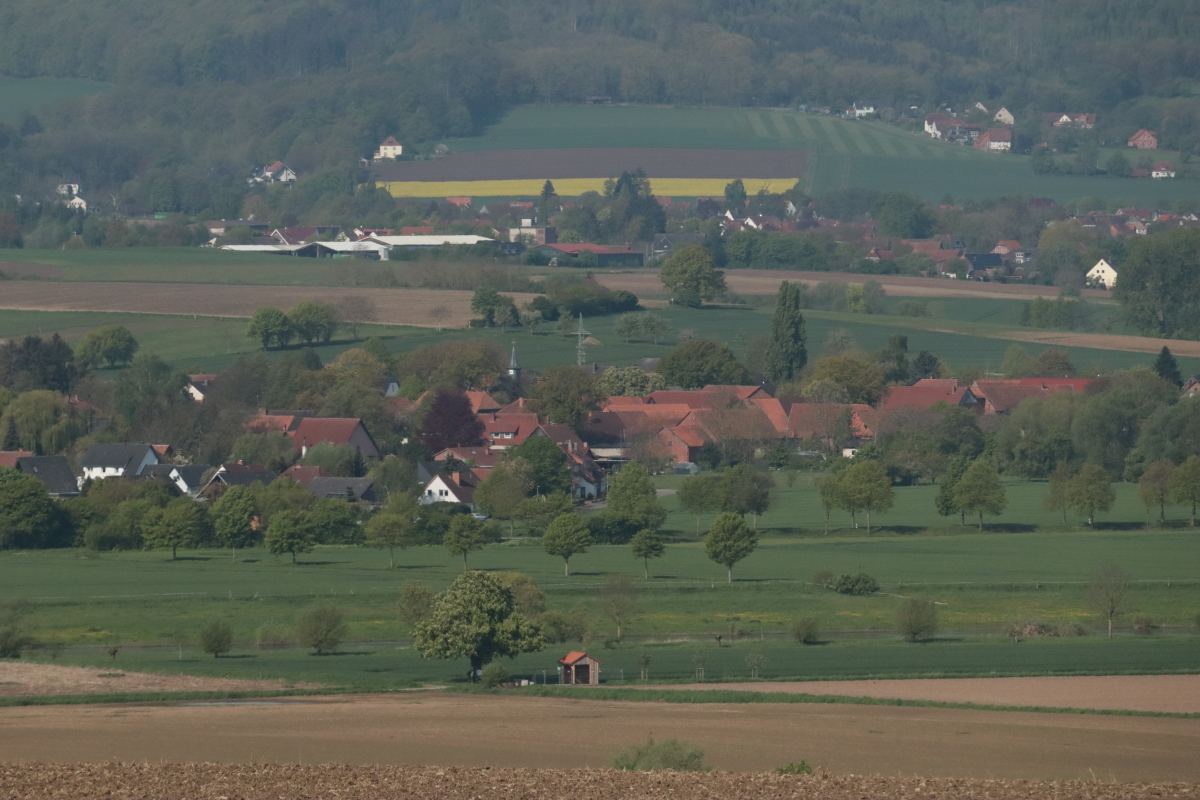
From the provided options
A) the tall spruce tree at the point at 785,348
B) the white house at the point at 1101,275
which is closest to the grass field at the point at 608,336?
the tall spruce tree at the point at 785,348

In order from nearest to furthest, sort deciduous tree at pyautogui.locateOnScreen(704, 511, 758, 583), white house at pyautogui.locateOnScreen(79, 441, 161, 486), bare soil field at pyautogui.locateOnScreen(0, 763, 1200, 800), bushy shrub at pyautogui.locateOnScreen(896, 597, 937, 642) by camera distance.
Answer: bare soil field at pyautogui.locateOnScreen(0, 763, 1200, 800) → bushy shrub at pyautogui.locateOnScreen(896, 597, 937, 642) → deciduous tree at pyautogui.locateOnScreen(704, 511, 758, 583) → white house at pyautogui.locateOnScreen(79, 441, 161, 486)

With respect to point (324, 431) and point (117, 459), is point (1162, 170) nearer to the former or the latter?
point (324, 431)

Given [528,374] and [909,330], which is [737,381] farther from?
[909,330]

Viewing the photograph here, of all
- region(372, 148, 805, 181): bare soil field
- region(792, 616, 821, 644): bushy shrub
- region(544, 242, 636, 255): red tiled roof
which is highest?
region(372, 148, 805, 181): bare soil field

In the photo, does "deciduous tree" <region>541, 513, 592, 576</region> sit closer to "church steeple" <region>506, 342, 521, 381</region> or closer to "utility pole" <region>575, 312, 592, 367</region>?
"church steeple" <region>506, 342, 521, 381</region>

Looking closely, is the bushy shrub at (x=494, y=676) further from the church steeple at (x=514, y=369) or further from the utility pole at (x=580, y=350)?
the utility pole at (x=580, y=350)

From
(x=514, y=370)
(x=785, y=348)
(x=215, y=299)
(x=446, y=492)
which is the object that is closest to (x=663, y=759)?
(x=446, y=492)

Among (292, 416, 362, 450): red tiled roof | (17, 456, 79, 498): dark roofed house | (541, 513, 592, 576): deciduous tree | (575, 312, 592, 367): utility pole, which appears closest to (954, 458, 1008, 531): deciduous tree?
(541, 513, 592, 576): deciduous tree
